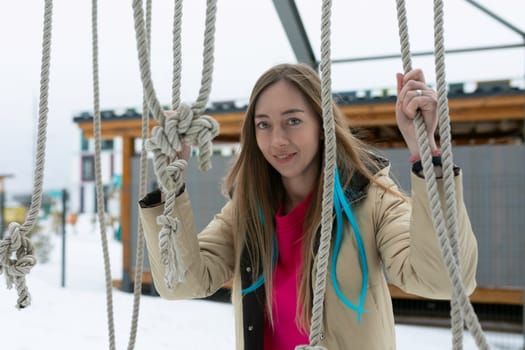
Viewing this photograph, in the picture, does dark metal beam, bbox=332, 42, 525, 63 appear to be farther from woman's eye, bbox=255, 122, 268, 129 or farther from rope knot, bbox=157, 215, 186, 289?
rope knot, bbox=157, 215, 186, 289

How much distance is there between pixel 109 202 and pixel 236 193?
9.33 metres

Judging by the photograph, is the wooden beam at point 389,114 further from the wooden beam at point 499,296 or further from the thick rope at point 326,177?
the thick rope at point 326,177

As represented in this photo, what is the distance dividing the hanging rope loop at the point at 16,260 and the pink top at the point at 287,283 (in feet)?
1.71

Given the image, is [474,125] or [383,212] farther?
[474,125]

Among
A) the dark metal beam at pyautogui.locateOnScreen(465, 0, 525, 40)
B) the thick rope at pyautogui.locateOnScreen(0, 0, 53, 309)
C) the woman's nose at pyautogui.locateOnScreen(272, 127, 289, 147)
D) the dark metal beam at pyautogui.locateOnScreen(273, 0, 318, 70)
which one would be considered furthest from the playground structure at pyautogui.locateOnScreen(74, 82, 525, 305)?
the thick rope at pyautogui.locateOnScreen(0, 0, 53, 309)

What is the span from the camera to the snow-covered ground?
2.56 metres

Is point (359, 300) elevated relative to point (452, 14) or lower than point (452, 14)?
lower

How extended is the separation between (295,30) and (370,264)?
2.21m

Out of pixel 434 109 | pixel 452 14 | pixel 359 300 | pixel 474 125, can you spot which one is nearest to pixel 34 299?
pixel 359 300

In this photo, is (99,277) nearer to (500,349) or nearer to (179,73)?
(500,349)

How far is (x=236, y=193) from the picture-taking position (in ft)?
3.58

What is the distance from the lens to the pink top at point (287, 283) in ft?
3.23

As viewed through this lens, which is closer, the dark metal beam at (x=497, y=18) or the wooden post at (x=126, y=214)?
the dark metal beam at (x=497, y=18)

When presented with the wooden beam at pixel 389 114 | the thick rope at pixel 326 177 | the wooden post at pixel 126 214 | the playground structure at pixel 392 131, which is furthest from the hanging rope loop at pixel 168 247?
the wooden post at pixel 126 214
